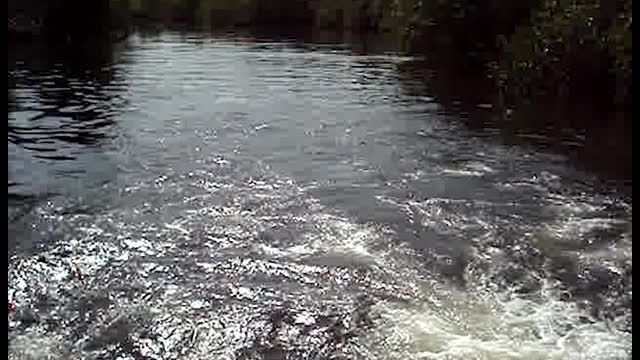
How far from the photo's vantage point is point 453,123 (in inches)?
810

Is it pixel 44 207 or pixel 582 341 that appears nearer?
pixel 582 341

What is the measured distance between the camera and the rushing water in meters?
7.88

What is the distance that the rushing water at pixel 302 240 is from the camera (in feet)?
25.8

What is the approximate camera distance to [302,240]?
35.6ft

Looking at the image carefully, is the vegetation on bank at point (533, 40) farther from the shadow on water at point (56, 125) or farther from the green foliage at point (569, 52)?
the shadow on water at point (56, 125)

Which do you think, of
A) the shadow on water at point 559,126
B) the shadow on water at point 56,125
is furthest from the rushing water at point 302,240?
the shadow on water at point 559,126

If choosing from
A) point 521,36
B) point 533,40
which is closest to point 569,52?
point 533,40

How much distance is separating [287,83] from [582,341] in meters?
21.2

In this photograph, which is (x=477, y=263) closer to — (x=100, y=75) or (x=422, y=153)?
(x=422, y=153)

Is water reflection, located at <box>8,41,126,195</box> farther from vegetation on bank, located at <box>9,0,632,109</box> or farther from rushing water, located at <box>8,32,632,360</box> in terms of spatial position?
vegetation on bank, located at <box>9,0,632,109</box>

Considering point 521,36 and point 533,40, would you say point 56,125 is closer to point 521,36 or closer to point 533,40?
point 533,40

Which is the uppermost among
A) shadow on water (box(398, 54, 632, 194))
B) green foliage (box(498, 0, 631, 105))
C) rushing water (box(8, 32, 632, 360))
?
green foliage (box(498, 0, 631, 105))

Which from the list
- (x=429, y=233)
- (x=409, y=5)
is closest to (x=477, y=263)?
(x=429, y=233)

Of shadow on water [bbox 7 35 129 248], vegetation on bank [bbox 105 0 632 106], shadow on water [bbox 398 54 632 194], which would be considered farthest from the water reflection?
A: vegetation on bank [bbox 105 0 632 106]
